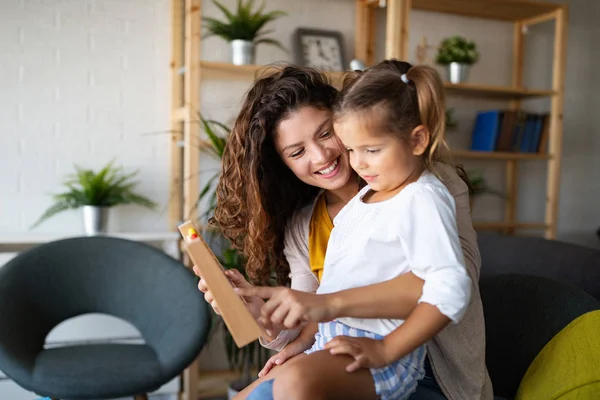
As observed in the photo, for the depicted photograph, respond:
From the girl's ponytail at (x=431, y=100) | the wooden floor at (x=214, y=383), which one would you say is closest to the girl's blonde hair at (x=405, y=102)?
the girl's ponytail at (x=431, y=100)

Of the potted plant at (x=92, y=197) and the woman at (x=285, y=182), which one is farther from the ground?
the woman at (x=285, y=182)

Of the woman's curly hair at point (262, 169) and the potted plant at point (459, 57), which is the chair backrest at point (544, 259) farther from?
the potted plant at point (459, 57)

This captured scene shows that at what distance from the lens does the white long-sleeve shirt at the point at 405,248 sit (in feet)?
3.88

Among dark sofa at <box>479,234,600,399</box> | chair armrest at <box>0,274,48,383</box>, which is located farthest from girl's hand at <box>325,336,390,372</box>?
chair armrest at <box>0,274,48,383</box>

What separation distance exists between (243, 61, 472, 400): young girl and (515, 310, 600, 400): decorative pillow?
1.21 feet

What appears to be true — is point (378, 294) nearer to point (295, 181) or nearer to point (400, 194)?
point (400, 194)

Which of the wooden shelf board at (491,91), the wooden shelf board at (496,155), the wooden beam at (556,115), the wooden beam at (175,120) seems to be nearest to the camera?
the wooden beam at (175,120)

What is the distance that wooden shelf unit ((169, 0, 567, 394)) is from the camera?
341cm

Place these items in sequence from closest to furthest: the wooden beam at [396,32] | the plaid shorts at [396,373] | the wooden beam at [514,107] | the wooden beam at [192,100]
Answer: the plaid shorts at [396,373]
the wooden beam at [192,100]
the wooden beam at [396,32]
the wooden beam at [514,107]

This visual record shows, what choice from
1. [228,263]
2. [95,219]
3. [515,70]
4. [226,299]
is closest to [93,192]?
[95,219]

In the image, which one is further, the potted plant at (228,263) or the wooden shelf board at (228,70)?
the wooden shelf board at (228,70)

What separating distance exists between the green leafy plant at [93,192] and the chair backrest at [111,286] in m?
0.37

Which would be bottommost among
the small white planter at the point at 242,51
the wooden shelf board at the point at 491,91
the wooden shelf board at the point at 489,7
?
the wooden shelf board at the point at 491,91

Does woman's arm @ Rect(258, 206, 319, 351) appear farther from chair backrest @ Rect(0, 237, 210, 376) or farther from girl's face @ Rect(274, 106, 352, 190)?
chair backrest @ Rect(0, 237, 210, 376)
